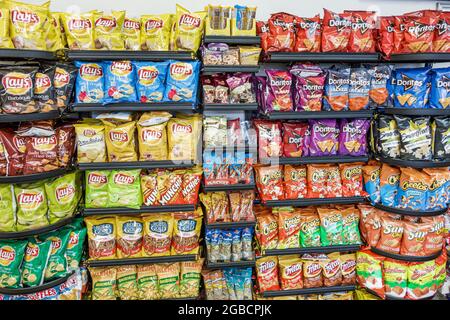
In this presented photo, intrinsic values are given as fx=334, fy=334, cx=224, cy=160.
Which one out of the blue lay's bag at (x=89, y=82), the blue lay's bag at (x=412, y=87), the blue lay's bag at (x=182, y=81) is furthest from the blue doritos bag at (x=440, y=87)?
the blue lay's bag at (x=89, y=82)

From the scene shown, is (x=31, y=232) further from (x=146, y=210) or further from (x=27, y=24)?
(x=27, y=24)

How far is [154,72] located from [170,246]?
49.1 inches

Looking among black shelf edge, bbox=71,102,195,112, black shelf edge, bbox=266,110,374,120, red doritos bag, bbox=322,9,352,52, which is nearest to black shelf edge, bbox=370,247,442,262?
black shelf edge, bbox=266,110,374,120

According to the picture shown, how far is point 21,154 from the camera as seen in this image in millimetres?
2035

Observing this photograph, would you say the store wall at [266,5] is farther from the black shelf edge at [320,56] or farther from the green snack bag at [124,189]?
the green snack bag at [124,189]

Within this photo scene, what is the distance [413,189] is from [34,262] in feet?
8.60

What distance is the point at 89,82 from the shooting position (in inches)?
83.4

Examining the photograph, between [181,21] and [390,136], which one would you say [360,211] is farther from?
[181,21]

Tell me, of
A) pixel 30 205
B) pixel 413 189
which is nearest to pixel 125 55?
pixel 30 205

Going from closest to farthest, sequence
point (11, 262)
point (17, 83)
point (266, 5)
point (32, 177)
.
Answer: point (17, 83), point (32, 177), point (11, 262), point (266, 5)

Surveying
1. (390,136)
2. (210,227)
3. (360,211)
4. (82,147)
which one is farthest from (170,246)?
(390,136)

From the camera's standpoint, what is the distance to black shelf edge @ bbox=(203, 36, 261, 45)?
2.13 m

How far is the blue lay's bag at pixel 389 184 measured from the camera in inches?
95.8

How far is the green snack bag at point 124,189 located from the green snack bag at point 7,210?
22.7 inches
